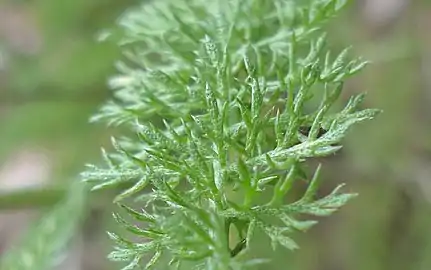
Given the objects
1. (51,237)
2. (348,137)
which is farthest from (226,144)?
(348,137)

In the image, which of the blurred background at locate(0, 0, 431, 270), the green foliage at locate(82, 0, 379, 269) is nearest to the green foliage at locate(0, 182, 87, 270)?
the blurred background at locate(0, 0, 431, 270)

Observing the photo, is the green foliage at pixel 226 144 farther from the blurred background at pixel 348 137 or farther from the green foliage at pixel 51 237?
the blurred background at pixel 348 137

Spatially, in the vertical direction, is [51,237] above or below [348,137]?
below

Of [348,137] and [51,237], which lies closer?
[51,237]

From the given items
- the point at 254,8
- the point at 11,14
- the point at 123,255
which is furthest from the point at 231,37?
the point at 11,14

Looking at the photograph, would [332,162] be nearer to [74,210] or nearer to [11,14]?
[74,210]

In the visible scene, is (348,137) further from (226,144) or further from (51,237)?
(226,144)

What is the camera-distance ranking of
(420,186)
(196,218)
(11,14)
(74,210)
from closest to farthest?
1. (196,218)
2. (74,210)
3. (420,186)
4. (11,14)

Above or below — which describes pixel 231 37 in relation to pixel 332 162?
below
